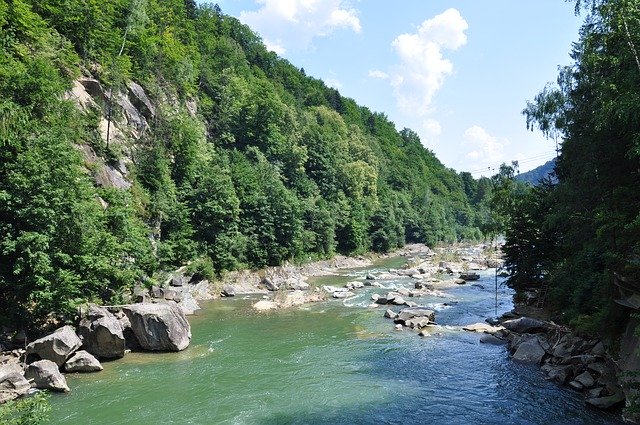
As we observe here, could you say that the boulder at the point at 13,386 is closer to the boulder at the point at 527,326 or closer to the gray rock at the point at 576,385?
the gray rock at the point at 576,385

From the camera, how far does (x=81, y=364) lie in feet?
58.5

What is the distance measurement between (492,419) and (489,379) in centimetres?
387

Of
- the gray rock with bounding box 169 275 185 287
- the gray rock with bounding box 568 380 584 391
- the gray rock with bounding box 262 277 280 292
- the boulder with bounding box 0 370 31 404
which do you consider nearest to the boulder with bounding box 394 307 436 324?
the gray rock with bounding box 568 380 584 391

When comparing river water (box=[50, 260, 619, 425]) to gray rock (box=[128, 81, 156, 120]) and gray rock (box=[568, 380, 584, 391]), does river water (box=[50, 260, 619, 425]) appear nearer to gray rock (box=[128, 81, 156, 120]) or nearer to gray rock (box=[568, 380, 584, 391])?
gray rock (box=[568, 380, 584, 391])

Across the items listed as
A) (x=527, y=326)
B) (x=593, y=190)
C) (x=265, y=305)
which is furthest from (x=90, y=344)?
(x=593, y=190)

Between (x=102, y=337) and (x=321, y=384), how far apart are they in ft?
34.2

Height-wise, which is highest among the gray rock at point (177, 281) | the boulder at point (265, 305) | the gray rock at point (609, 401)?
the gray rock at point (177, 281)

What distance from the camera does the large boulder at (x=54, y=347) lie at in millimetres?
Answer: 17453

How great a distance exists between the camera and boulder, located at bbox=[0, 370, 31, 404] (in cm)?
1453

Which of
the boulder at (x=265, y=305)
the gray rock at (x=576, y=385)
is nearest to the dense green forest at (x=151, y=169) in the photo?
the boulder at (x=265, y=305)

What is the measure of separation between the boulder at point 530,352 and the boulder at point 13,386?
20.5 metres

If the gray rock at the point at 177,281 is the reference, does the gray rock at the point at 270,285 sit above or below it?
below

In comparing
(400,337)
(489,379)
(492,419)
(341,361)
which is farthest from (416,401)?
(400,337)

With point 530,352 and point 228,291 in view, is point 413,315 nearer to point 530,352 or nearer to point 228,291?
point 530,352
